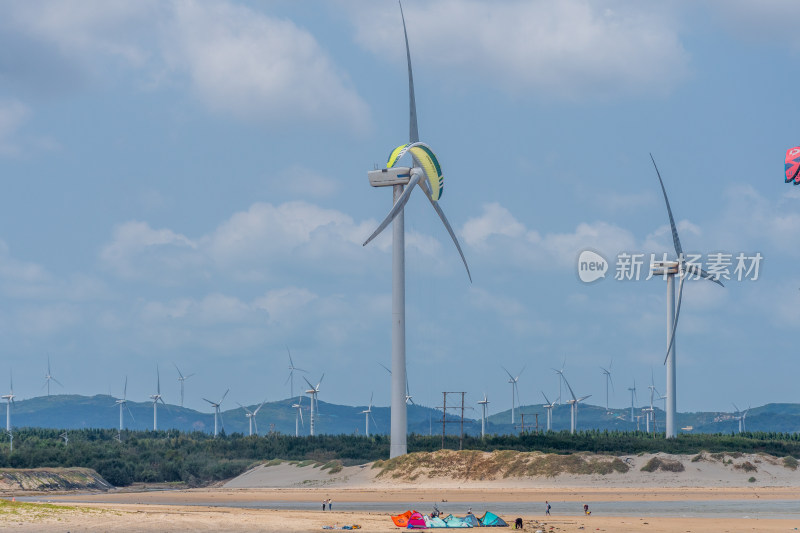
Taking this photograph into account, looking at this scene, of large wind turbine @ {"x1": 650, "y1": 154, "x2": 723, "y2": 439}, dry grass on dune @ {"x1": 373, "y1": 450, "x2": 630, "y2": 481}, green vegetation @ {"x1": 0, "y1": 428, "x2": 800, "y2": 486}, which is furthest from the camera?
large wind turbine @ {"x1": 650, "y1": 154, "x2": 723, "y2": 439}

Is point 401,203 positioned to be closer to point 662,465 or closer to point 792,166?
point 662,465

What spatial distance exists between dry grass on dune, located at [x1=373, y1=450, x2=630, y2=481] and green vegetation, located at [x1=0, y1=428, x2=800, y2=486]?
0.15 metres

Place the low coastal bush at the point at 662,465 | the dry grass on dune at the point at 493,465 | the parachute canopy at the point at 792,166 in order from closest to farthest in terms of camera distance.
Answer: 1. the parachute canopy at the point at 792,166
2. the dry grass on dune at the point at 493,465
3. the low coastal bush at the point at 662,465

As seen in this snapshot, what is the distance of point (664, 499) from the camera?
70.9 m

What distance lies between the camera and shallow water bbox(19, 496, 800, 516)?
59.9 m

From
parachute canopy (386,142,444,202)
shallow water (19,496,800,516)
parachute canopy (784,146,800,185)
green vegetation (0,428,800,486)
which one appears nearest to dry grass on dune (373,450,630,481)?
green vegetation (0,428,800,486)

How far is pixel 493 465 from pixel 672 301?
3655cm

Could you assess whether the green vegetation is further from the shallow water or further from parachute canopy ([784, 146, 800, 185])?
parachute canopy ([784, 146, 800, 185])

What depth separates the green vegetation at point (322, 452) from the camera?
90875mm

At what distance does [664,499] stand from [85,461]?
60.1 m

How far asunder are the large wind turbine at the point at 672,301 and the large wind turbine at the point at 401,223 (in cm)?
2697

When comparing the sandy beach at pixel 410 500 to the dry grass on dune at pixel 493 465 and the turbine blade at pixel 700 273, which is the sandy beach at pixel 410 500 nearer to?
the dry grass on dune at pixel 493 465

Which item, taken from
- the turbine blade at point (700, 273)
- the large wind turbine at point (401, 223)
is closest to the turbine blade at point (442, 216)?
the large wind turbine at point (401, 223)

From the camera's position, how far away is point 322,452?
11262 cm
